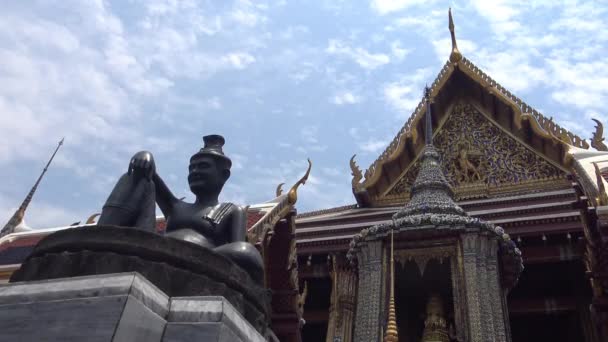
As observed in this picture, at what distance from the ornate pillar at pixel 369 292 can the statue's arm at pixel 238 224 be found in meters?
1.54

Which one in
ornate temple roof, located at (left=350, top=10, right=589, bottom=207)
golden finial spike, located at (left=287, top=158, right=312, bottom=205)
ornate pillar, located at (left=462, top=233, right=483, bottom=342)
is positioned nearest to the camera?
ornate pillar, located at (left=462, top=233, right=483, bottom=342)

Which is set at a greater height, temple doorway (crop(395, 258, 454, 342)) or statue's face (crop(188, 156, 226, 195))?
temple doorway (crop(395, 258, 454, 342))

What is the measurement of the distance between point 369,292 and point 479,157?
421 centimetres

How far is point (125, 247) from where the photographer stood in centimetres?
136

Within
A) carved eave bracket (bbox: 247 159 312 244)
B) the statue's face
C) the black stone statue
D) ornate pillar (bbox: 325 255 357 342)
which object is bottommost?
the black stone statue

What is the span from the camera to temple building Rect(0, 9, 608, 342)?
3.36 m

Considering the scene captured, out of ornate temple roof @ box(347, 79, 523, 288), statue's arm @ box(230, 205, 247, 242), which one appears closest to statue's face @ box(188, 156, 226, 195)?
statue's arm @ box(230, 205, 247, 242)

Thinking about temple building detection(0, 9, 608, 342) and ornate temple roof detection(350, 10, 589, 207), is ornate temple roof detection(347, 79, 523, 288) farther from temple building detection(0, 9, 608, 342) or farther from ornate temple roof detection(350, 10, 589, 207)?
ornate temple roof detection(350, 10, 589, 207)

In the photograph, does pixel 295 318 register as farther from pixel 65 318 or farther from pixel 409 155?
pixel 65 318

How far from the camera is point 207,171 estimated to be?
1.94m

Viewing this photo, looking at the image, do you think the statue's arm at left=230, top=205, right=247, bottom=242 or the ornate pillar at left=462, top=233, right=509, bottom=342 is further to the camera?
the ornate pillar at left=462, top=233, right=509, bottom=342

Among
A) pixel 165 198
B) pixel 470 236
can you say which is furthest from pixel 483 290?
Answer: pixel 165 198

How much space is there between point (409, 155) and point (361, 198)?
2.72 feet

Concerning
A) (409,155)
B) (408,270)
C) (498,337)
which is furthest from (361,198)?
(498,337)
